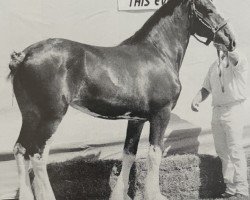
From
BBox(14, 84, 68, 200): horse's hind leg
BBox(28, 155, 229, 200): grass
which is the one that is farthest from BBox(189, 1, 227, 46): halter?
BBox(14, 84, 68, 200): horse's hind leg

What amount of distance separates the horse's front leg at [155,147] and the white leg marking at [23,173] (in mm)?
736

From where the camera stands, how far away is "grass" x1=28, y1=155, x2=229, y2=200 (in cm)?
305

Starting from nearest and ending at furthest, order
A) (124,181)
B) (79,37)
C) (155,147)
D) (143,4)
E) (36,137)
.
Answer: (36,137), (155,147), (124,181), (79,37), (143,4)

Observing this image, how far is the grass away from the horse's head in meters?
0.88

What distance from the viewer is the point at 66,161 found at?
10.4ft

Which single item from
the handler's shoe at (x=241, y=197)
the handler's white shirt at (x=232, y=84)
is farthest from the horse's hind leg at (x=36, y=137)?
the handler's shoe at (x=241, y=197)

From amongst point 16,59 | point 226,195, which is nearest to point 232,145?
point 226,195

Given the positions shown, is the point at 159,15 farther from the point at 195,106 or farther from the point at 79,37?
the point at 195,106

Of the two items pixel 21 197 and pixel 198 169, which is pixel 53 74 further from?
pixel 198 169

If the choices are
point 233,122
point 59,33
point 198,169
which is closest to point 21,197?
point 59,33

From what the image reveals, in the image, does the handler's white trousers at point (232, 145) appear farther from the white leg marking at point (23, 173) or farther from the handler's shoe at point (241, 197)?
the white leg marking at point (23, 173)

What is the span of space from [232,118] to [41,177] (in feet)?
4.90

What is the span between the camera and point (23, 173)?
2615 millimetres

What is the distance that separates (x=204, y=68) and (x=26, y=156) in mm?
1610
